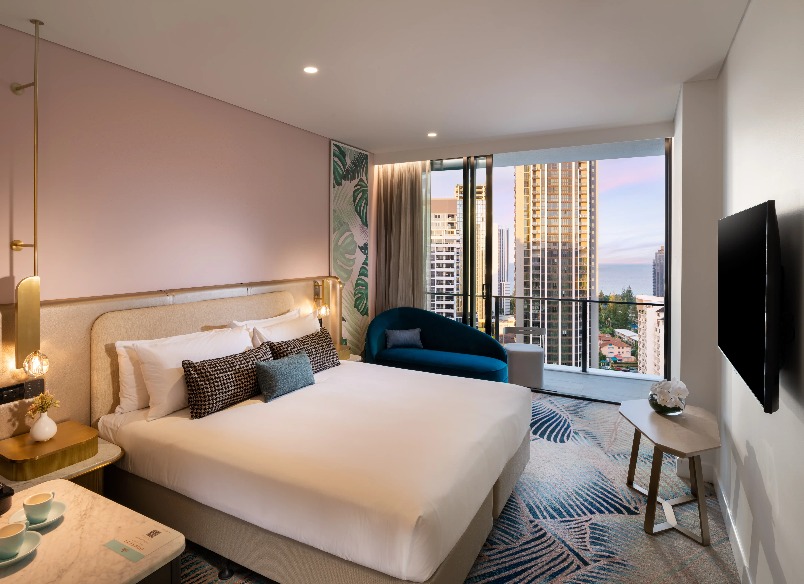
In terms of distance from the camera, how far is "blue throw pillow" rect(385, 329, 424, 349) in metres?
5.02

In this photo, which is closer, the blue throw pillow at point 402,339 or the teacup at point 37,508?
the teacup at point 37,508

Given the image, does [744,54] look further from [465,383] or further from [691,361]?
[465,383]

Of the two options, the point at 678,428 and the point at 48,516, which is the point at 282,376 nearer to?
the point at 48,516

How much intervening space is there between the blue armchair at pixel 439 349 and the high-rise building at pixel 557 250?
1.52 metres

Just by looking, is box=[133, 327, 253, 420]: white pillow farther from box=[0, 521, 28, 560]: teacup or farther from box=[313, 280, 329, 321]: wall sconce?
box=[313, 280, 329, 321]: wall sconce

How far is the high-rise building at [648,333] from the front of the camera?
5340mm

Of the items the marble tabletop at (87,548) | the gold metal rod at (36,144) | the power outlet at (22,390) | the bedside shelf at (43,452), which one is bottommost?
the marble tabletop at (87,548)

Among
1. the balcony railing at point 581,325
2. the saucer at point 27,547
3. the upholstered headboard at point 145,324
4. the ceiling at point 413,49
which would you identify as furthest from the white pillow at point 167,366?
the balcony railing at point 581,325

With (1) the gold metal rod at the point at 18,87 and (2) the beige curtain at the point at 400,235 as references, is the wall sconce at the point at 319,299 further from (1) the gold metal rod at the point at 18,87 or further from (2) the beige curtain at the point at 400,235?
(1) the gold metal rod at the point at 18,87

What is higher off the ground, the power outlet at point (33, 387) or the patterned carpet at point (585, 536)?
the power outlet at point (33, 387)

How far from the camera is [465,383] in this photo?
3.28m

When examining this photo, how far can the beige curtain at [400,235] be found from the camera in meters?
5.43

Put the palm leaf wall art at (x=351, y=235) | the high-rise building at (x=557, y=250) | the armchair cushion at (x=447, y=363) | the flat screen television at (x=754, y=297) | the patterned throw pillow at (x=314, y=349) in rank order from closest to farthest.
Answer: the flat screen television at (x=754, y=297)
the patterned throw pillow at (x=314, y=349)
the armchair cushion at (x=447, y=363)
the palm leaf wall art at (x=351, y=235)
the high-rise building at (x=557, y=250)

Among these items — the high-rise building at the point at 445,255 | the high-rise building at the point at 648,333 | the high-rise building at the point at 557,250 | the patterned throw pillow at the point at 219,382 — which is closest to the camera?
the patterned throw pillow at the point at 219,382
